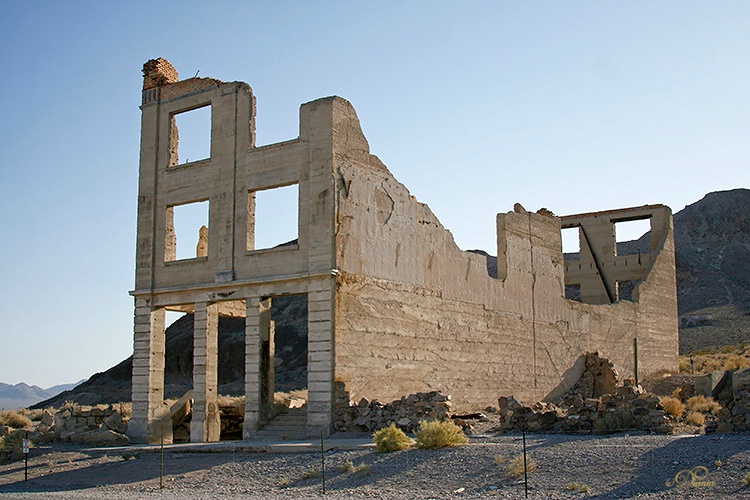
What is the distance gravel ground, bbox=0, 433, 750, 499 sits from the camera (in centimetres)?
1084

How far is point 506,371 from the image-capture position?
23.6 m

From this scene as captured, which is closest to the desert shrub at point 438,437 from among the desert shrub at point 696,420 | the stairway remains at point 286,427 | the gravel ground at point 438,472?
the gravel ground at point 438,472

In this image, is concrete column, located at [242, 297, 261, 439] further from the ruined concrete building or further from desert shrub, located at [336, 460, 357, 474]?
desert shrub, located at [336, 460, 357, 474]

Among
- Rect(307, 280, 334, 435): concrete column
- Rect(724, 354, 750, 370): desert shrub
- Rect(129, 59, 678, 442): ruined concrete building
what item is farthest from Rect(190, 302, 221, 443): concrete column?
Rect(724, 354, 750, 370): desert shrub

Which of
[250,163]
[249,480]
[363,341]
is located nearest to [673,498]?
[249,480]

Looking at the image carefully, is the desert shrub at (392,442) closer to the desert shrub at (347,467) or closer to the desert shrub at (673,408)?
the desert shrub at (347,467)

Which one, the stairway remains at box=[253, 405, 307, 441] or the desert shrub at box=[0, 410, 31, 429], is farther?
the desert shrub at box=[0, 410, 31, 429]

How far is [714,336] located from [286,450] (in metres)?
37.4

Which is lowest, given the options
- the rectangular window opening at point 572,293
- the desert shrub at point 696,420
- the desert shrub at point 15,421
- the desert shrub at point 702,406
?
the desert shrub at point 15,421

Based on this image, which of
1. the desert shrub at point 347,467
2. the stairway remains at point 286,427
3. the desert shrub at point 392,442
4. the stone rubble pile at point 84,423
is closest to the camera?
the desert shrub at point 347,467

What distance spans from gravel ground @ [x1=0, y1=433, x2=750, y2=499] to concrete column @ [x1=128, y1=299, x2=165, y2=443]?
3176mm

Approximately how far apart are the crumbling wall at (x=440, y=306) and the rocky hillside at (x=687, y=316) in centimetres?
1773

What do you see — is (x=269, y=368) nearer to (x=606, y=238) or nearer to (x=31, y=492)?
(x=31, y=492)

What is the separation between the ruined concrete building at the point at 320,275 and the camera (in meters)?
18.6
